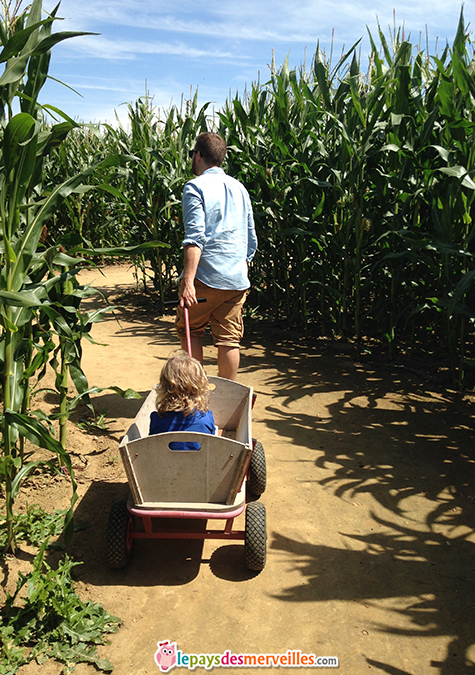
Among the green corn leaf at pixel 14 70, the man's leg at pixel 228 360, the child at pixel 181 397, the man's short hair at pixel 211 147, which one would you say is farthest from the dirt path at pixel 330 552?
the green corn leaf at pixel 14 70

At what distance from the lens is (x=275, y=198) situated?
19.2 ft

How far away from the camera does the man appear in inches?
134

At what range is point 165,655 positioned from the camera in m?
2.14

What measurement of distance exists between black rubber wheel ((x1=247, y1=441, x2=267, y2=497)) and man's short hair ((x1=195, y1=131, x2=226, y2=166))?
1875 mm

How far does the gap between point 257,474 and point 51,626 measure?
131 centimetres

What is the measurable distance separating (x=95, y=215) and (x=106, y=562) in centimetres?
899

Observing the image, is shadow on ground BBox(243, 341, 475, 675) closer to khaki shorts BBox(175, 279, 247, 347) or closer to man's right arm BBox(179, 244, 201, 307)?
khaki shorts BBox(175, 279, 247, 347)

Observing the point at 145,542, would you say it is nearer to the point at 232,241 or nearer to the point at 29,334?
the point at 29,334

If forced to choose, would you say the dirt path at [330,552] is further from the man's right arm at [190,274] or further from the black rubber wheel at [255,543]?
the man's right arm at [190,274]

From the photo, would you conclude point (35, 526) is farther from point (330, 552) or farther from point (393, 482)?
point (393, 482)

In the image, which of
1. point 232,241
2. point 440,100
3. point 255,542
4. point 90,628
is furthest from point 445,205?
point 90,628

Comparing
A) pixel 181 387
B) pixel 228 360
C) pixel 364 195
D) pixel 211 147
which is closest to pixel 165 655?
pixel 181 387

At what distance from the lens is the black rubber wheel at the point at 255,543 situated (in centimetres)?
252

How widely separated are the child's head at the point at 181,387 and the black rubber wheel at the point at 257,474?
63cm
